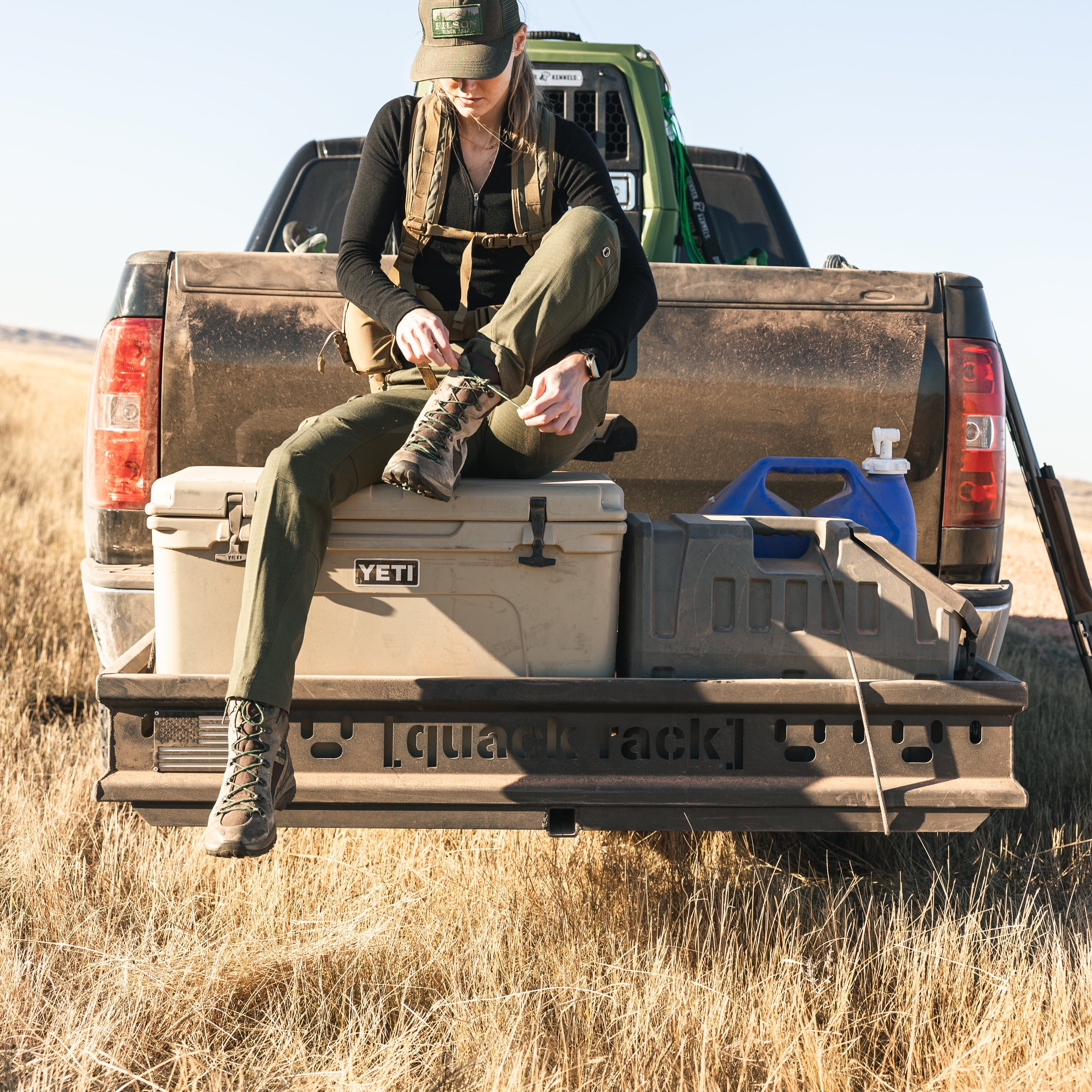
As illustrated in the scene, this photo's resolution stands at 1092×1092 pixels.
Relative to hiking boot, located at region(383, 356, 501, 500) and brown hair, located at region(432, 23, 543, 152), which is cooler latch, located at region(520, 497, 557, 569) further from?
brown hair, located at region(432, 23, 543, 152)

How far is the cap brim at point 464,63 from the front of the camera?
98.9 inches

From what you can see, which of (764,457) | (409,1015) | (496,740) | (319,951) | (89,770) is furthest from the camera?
(89,770)

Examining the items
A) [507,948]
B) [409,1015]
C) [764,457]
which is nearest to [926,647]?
[764,457]

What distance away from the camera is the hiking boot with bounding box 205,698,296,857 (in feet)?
6.48

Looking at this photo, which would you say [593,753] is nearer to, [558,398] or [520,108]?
[558,398]

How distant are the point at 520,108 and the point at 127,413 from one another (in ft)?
4.02

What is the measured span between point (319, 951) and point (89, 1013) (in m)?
0.48

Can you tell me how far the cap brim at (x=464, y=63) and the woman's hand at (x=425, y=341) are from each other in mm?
570

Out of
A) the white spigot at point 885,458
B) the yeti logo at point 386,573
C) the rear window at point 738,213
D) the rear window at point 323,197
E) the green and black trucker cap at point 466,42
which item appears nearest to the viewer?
the yeti logo at point 386,573

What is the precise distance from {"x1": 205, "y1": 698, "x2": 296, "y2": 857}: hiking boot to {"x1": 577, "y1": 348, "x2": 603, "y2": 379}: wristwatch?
947 mm

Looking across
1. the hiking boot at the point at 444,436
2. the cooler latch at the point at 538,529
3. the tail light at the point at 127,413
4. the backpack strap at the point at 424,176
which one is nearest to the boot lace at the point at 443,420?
the hiking boot at the point at 444,436

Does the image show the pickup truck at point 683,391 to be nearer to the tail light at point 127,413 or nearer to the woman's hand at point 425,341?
the tail light at point 127,413

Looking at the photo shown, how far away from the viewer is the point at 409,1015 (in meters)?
2.35

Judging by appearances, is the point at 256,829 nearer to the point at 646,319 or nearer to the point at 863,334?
the point at 646,319
